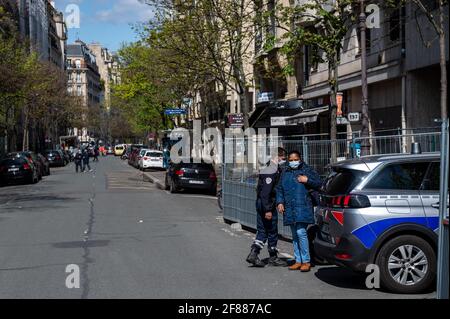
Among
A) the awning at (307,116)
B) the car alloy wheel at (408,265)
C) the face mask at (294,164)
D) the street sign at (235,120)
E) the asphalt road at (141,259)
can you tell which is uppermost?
the awning at (307,116)

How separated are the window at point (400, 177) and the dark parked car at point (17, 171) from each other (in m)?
29.0

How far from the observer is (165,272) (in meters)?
9.77

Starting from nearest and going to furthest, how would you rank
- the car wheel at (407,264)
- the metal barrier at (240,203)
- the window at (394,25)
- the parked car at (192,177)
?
the car wheel at (407,264), the metal barrier at (240,203), the window at (394,25), the parked car at (192,177)

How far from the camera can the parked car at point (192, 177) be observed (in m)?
27.0

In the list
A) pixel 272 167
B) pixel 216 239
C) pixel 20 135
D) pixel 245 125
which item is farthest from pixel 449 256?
pixel 20 135

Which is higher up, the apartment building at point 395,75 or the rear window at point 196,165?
the apartment building at point 395,75

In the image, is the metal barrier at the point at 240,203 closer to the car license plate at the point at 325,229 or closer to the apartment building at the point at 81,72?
the car license plate at the point at 325,229

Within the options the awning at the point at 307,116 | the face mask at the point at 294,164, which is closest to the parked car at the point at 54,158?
the awning at the point at 307,116

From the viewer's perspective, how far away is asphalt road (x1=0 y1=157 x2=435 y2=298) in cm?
852

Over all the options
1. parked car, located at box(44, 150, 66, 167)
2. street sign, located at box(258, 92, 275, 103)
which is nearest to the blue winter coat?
street sign, located at box(258, 92, 275, 103)

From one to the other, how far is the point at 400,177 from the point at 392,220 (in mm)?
600

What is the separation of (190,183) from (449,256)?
21.8m

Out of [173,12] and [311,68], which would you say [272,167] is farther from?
[311,68]

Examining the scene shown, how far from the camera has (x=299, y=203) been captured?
9734mm
